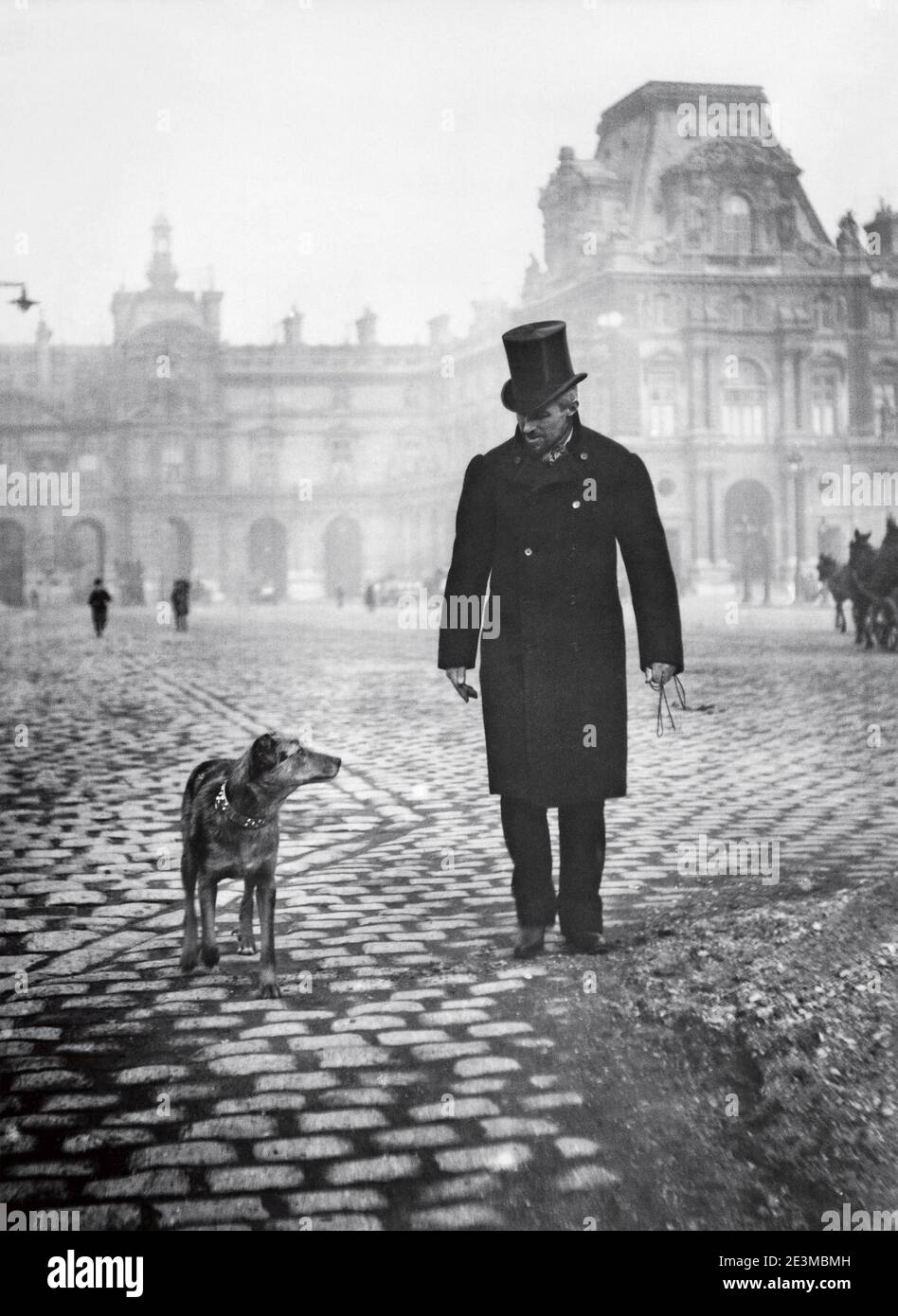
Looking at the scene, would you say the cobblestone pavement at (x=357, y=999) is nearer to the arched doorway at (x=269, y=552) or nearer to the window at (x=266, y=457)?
the arched doorway at (x=269, y=552)

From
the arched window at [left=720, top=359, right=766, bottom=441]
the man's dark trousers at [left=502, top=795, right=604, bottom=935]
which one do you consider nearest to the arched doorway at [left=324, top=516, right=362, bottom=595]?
the arched window at [left=720, top=359, right=766, bottom=441]

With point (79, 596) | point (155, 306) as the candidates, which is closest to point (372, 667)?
point (155, 306)

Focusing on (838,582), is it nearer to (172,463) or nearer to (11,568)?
(11,568)

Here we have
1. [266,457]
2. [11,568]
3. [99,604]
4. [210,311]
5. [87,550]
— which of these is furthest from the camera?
[266,457]

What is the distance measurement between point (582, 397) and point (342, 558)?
2388cm

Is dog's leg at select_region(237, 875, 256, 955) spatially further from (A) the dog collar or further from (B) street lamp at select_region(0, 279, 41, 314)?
(B) street lamp at select_region(0, 279, 41, 314)

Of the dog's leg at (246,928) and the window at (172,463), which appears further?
the window at (172,463)

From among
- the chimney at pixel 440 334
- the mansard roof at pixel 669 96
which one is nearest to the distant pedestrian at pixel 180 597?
the chimney at pixel 440 334

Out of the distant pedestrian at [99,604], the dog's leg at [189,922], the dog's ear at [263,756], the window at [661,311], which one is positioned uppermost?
the window at [661,311]

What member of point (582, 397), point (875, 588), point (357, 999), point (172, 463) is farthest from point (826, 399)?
point (357, 999)

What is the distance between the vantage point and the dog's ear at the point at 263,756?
4.01 meters

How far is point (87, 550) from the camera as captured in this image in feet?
149

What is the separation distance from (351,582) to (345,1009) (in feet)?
142

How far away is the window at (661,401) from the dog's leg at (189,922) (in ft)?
95.9
